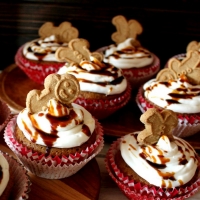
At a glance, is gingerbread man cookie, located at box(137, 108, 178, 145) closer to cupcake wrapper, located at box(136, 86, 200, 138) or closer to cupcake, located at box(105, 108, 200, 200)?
cupcake, located at box(105, 108, 200, 200)

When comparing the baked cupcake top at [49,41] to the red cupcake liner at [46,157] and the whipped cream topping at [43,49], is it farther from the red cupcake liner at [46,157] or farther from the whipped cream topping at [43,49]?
the red cupcake liner at [46,157]

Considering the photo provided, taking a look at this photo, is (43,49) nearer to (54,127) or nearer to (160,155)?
(54,127)

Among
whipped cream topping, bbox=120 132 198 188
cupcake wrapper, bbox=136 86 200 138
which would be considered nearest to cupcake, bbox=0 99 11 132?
whipped cream topping, bbox=120 132 198 188

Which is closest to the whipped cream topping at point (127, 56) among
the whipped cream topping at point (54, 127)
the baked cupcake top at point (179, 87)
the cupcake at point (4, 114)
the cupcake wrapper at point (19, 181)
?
the baked cupcake top at point (179, 87)

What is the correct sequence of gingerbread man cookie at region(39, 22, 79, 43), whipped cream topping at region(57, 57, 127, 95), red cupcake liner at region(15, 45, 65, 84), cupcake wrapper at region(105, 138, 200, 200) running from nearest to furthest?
cupcake wrapper at region(105, 138, 200, 200) → whipped cream topping at region(57, 57, 127, 95) → red cupcake liner at region(15, 45, 65, 84) → gingerbread man cookie at region(39, 22, 79, 43)

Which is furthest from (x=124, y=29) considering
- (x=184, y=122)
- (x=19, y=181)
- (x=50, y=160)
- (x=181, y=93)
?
(x=19, y=181)

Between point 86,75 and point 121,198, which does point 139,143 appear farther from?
point 86,75

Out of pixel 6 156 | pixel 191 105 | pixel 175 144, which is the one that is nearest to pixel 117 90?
pixel 191 105
